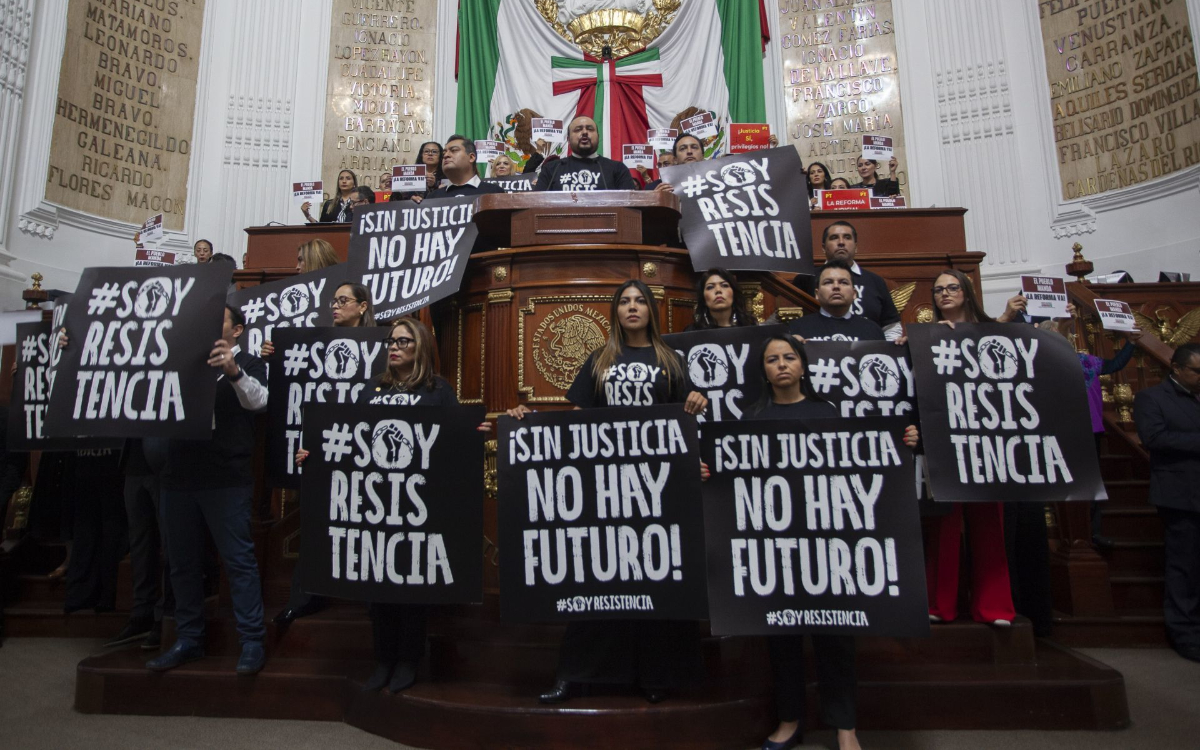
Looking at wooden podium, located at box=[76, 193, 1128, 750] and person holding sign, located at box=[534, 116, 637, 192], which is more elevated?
person holding sign, located at box=[534, 116, 637, 192]

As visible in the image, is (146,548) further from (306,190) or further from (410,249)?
(306,190)

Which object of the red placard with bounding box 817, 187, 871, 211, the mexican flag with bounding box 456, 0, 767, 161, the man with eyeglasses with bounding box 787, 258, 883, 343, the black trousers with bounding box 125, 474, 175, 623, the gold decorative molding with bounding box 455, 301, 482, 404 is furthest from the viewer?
the mexican flag with bounding box 456, 0, 767, 161

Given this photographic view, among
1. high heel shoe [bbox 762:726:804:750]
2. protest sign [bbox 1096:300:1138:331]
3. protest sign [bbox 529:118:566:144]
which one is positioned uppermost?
protest sign [bbox 529:118:566:144]

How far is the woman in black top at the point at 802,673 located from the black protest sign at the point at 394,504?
137 centimetres

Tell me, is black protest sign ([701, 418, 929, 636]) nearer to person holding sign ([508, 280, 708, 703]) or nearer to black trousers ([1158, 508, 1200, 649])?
person holding sign ([508, 280, 708, 703])

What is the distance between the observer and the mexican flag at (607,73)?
1261 cm

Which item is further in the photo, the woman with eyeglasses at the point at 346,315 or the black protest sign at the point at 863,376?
the woman with eyeglasses at the point at 346,315

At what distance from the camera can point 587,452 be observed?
11.5 feet

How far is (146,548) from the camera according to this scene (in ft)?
16.5

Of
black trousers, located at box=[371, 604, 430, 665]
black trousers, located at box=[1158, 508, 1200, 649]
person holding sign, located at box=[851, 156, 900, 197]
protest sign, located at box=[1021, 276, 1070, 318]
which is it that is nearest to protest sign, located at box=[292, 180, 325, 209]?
person holding sign, located at box=[851, 156, 900, 197]

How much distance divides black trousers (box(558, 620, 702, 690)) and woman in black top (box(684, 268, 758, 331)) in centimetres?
158

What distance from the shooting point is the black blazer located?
16.3 feet

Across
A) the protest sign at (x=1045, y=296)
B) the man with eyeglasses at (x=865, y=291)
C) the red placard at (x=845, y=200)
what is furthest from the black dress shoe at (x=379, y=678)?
the red placard at (x=845, y=200)

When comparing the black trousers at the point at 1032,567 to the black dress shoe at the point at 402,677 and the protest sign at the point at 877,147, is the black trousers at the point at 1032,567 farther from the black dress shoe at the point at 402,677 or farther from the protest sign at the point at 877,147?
the protest sign at the point at 877,147
